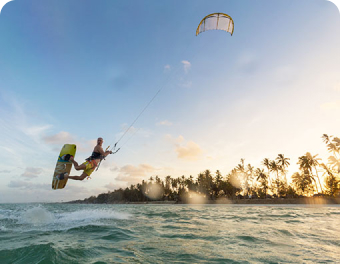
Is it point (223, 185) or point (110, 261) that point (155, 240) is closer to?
point (110, 261)

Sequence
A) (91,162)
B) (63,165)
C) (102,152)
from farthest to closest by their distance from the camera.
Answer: (63,165), (102,152), (91,162)

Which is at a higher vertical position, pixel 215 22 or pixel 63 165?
pixel 215 22

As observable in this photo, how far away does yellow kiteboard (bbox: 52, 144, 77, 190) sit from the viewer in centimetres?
1296

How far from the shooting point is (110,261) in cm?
503

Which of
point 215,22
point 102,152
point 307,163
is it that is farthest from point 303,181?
point 102,152

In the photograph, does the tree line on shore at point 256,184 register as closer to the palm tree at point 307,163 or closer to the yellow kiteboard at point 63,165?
the palm tree at point 307,163

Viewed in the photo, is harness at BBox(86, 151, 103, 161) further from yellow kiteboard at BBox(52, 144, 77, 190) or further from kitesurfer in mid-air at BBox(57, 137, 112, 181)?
yellow kiteboard at BBox(52, 144, 77, 190)

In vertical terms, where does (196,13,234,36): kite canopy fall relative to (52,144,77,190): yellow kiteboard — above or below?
above

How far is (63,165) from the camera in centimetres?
1315

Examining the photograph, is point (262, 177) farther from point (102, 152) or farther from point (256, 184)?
point (102, 152)

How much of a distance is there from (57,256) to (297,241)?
24.9 ft

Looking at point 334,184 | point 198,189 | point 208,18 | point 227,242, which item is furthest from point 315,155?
point 227,242

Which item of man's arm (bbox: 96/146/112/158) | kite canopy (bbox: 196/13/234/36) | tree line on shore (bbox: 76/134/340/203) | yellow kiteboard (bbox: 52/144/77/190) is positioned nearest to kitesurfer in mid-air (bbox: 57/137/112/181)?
man's arm (bbox: 96/146/112/158)

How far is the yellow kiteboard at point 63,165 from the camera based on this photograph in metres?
→ 13.0
